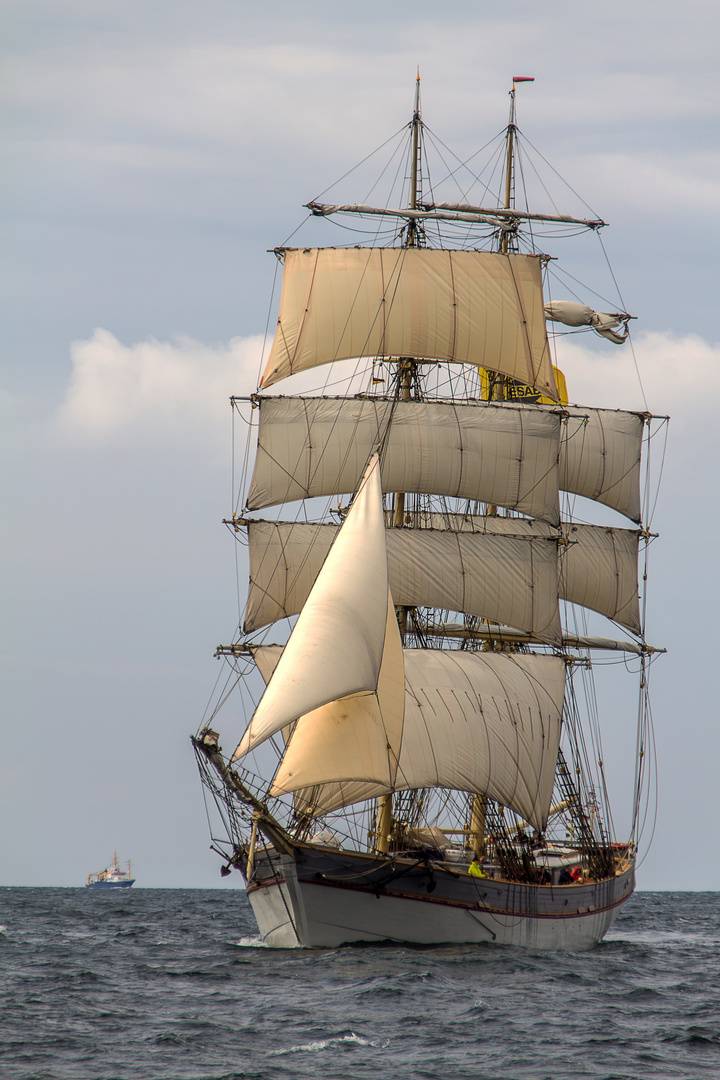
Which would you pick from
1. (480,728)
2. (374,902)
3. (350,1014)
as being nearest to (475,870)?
(374,902)

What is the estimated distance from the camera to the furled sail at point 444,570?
49094 mm

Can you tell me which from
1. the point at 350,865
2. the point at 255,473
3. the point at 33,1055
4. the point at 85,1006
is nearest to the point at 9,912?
the point at 255,473

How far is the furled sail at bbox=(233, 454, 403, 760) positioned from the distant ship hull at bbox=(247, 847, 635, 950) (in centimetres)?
442

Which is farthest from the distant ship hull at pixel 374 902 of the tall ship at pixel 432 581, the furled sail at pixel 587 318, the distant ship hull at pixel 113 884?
the distant ship hull at pixel 113 884

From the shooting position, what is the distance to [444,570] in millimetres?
A: 49438

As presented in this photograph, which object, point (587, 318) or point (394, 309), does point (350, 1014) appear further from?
point (587, 318)

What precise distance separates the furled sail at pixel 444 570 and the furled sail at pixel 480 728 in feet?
5.15

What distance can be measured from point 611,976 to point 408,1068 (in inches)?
668

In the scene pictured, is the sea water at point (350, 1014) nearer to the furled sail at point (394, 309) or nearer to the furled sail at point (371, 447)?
the furled sail at point (371, 447)

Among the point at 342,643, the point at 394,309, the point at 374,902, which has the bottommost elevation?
the point at 374,902

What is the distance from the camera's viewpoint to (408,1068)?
24906 mm

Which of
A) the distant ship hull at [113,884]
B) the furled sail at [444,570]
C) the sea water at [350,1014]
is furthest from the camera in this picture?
the distant ship hull at [113,884]

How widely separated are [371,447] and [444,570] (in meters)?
5.01

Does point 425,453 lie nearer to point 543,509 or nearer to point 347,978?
point 543,509
